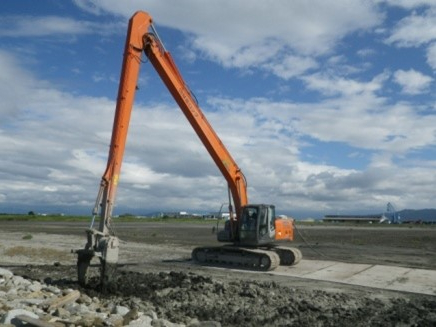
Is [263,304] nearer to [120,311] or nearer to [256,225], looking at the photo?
[120,311]

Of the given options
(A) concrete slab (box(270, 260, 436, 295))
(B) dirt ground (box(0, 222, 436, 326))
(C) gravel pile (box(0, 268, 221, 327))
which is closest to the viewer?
(C) gravel pile (box(0, 268, 221, 327))

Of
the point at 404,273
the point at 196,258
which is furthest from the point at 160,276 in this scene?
the point at 404,273

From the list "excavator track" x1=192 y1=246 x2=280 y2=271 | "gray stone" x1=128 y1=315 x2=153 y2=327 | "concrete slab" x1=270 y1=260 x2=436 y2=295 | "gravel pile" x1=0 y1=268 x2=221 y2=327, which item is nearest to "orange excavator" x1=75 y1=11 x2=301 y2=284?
"excavator track" x1=192 y1=246 x2=280 y2=271

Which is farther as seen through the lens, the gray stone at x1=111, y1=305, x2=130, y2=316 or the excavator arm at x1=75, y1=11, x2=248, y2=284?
the excavator arm at x1=75, y1=11, x2=248, y2=284

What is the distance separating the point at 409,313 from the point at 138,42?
11540 millimetres

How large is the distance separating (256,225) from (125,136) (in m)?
7.11

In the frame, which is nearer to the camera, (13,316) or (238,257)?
(13,316)

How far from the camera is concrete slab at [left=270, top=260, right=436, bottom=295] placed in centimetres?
1644

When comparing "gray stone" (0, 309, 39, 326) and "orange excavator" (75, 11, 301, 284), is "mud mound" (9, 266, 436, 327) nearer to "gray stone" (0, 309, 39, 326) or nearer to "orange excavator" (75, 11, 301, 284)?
"orange excavator" (75, 11, 301, 284)

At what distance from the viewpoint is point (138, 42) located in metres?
17.0

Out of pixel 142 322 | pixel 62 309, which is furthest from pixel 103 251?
pixel 142 322

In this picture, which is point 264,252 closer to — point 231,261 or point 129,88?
point 231,261

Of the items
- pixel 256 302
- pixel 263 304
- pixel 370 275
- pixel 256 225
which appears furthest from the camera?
pixel 256 225

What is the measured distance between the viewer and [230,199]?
20.8m
